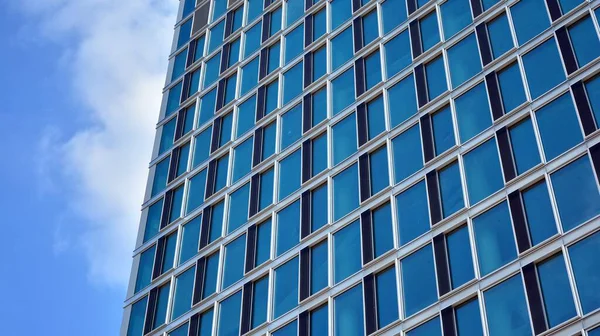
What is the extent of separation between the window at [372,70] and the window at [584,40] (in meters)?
10.5

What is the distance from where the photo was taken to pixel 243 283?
47.3 metres

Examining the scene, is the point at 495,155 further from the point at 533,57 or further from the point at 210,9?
the point at 210,9

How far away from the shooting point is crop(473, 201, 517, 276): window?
37.8 m

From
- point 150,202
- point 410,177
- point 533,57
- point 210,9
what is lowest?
point 410,177

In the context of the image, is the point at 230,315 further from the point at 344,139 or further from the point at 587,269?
the point at 587,269

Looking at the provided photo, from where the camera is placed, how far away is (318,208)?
1857 inches

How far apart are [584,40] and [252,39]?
24.0m

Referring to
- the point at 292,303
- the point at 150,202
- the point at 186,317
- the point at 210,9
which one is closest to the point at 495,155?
the point at 292,303

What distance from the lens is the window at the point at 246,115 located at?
184 feet

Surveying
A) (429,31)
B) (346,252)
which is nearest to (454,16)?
(429,31)

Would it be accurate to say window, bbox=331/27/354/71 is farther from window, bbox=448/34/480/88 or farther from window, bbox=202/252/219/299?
window, bbox=202/252/219/299

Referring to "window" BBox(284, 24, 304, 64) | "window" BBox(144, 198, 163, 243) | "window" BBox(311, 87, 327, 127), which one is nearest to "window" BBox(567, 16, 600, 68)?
"window" BBox(311, 87, 327, 127)

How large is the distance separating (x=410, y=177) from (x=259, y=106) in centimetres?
1434

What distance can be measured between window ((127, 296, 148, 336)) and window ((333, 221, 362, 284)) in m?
11.8
